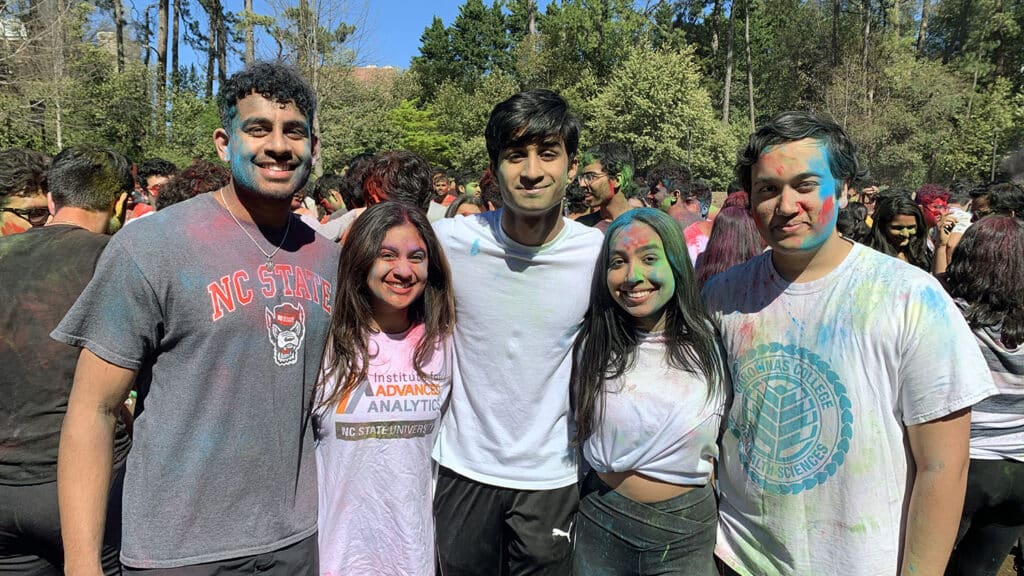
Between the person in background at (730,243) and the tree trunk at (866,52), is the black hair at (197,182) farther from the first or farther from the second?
the tree trunk at (866,52)

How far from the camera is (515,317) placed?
2.46 metres

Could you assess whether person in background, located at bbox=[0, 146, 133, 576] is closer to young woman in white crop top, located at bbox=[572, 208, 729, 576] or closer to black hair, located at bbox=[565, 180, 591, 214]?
young woman in white crop top, located at bbox=[572, 208, 729, 576]

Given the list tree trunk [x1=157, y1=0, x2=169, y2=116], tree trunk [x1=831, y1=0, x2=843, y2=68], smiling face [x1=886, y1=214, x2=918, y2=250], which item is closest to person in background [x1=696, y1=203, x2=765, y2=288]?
smiling face [x1=886, y1=214, x2=918, y2=250]

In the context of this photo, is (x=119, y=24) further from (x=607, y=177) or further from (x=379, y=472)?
(x=379, y=472)

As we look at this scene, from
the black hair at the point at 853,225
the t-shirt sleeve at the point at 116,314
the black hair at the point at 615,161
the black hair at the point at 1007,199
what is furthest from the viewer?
the black hair at the point at 1007,199

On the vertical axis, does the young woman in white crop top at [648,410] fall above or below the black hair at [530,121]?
below

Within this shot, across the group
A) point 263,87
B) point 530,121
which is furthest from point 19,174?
point 530,121

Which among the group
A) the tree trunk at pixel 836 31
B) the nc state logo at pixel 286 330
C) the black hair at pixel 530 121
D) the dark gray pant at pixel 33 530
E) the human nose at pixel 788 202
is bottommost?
the dark gray pant at pixel 33 530

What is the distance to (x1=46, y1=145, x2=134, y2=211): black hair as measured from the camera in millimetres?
2768

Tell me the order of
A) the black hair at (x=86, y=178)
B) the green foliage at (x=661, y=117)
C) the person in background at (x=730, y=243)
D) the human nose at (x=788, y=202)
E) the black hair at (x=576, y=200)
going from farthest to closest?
the green foliage at (x=661, y=117) < the black hair at (x=576, y=200) < the person in background at (x=730, y=243) < the black hair at (x=86, y=178) < the human nose at (x=788, y=202)

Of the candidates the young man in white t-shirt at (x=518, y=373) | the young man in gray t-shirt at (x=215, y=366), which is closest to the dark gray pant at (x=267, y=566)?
the young man in gray t-shirt at (x=215, y=366)

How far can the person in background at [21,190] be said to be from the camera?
335 centimetres

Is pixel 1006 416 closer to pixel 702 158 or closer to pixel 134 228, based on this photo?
pixel 134 228

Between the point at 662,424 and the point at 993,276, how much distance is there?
1984mm
